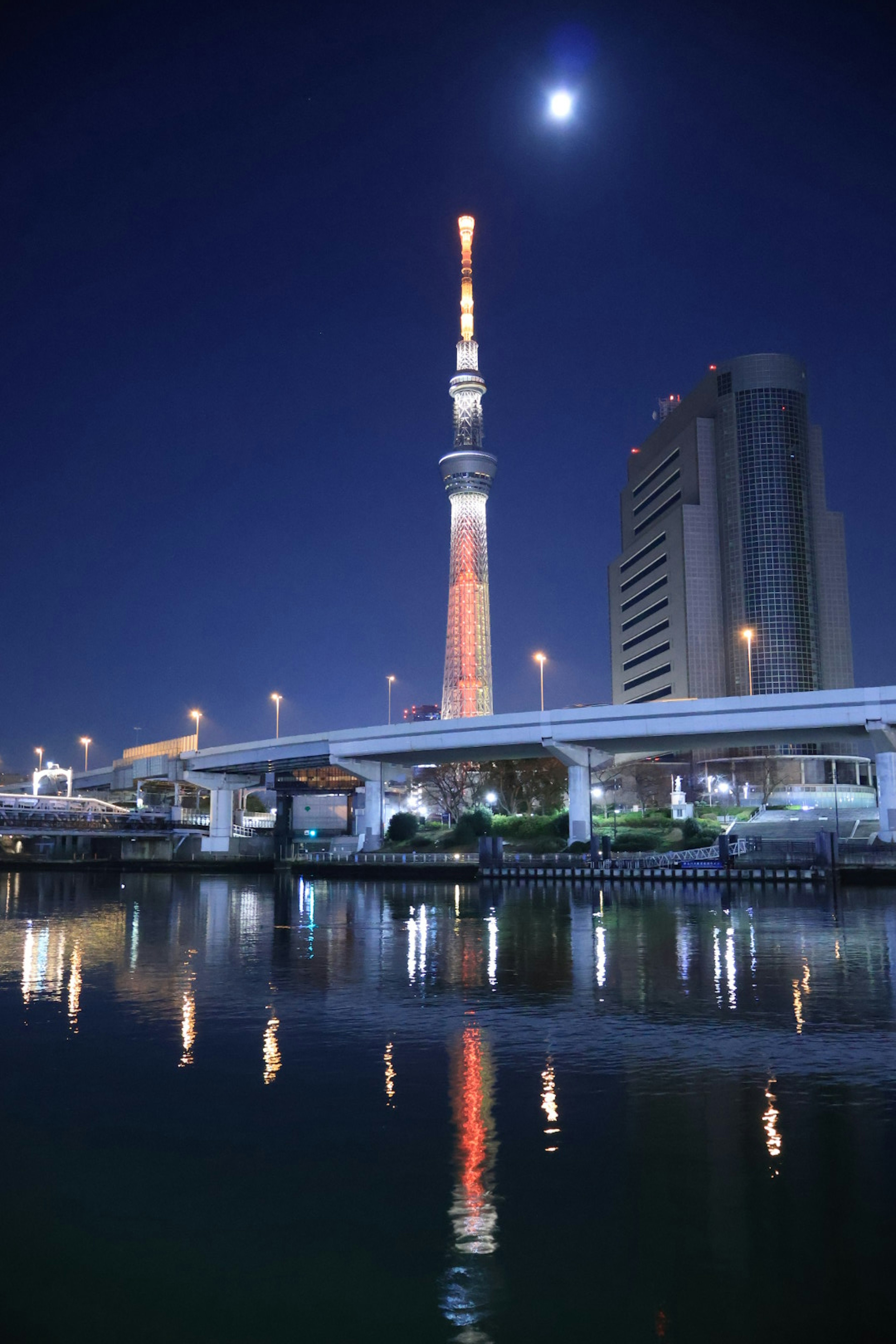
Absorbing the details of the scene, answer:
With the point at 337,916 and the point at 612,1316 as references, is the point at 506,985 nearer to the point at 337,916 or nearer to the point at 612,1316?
the point at 612,1316

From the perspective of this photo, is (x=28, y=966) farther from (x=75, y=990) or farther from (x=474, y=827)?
(x=474, y=827)

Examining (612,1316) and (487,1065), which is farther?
(487,1065)

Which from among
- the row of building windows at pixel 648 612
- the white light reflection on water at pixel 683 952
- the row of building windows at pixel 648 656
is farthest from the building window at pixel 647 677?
the white light reflection on water at pixel 683 952

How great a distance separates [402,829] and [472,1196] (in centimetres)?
8429

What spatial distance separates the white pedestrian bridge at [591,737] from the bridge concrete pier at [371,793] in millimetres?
98

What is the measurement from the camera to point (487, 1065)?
19.6 meters

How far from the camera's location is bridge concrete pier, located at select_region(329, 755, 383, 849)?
9288 cm

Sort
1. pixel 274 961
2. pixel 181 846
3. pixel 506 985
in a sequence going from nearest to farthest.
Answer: pixel 506 985
pixel 274 961
pixel 181 846

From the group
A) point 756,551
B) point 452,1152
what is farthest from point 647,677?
point 452,1152

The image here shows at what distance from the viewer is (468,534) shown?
577 ft

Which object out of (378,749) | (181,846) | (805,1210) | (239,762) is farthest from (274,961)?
(181,846)

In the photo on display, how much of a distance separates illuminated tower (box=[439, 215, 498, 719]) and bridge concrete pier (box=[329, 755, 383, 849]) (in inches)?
2450

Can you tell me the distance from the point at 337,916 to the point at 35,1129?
117 feet

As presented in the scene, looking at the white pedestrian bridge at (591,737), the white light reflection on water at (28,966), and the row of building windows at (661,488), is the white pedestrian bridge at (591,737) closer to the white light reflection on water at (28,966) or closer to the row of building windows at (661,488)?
the white light reflection on water at (28,966)
